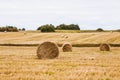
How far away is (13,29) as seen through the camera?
69125 mm

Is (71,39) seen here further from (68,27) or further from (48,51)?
(68,27)

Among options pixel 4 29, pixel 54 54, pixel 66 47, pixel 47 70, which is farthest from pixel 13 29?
pixel 47 70

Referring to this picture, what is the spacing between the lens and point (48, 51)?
19.6 m

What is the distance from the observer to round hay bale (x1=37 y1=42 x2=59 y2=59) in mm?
19391

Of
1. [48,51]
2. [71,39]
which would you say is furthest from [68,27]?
[48,51]

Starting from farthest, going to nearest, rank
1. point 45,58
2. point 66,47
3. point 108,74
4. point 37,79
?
point 66,47 → point 45,58 → point 108,74 → point 37,79

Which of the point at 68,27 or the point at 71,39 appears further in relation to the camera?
the point at 68,27

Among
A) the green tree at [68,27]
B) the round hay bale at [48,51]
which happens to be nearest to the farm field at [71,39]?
the round hay bale at [48,51]

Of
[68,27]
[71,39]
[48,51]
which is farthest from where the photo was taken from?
[68,27]

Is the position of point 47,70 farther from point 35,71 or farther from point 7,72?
point 7,72

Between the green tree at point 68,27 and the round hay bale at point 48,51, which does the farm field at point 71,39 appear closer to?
the round hay bale at point 48,51

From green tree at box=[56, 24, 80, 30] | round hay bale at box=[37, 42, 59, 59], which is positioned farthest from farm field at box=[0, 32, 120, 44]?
green tree at box=[56, 24, 80, 30]

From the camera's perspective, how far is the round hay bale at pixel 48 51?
19.4 metres

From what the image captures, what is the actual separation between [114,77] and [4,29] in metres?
58.3
